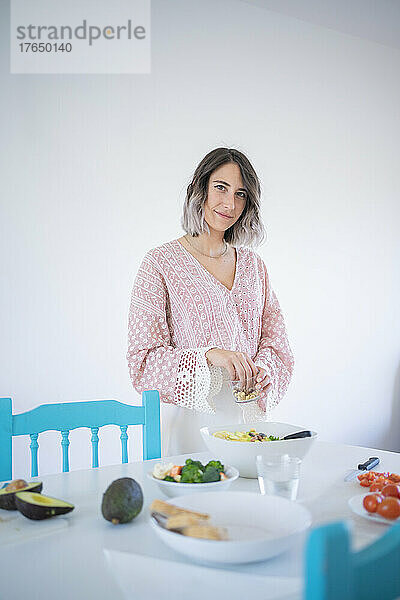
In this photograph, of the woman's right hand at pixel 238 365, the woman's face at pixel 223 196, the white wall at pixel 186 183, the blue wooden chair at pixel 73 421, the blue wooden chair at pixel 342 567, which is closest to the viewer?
the blue wooden chair at pixel 342 567

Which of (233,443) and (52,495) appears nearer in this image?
(52,495)

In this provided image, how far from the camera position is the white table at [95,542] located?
79 cm

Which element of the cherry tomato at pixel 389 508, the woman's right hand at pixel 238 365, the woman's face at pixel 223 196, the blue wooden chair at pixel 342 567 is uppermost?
the woman's face at pixel 223 196

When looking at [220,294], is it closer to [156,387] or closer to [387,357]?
[156,387]

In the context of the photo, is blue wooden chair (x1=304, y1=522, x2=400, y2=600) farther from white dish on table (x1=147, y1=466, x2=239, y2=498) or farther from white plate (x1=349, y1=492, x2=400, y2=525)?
white dish on table (x1=147, y1=466, x2=239, y2=498)

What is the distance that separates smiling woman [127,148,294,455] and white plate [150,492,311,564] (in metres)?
0.73

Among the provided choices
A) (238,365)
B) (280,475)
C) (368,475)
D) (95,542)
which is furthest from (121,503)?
(238,365)

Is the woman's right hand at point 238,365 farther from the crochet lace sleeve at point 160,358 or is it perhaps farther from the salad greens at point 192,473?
the salad greens at point 192,473

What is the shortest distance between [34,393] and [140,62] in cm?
155

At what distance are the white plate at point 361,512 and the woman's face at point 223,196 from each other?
3.91 feet

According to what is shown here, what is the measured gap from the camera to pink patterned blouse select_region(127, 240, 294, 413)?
1.85 metres

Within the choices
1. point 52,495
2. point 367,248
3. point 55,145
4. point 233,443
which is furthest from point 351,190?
point 52,495

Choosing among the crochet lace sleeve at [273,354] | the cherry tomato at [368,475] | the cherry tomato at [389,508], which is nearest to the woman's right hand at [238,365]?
the crochet lace sleeve at [273,354]

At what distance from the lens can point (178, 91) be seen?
309cm
